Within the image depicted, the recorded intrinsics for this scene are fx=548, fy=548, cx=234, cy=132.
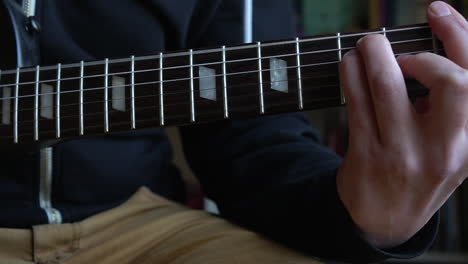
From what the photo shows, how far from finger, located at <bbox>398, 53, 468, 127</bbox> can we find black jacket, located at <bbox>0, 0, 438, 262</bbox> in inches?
6.5

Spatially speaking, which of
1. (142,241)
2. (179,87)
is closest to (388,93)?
(179,87)

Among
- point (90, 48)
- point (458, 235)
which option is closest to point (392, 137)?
point (90, 48)

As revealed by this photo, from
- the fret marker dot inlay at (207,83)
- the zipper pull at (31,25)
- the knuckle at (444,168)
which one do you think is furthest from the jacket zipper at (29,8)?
the knuckle at (444,168)

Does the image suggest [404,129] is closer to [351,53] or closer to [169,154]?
[351,53]

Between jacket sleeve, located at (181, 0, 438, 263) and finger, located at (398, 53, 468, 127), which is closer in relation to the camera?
finger, located at (398, 53, 468, 127)

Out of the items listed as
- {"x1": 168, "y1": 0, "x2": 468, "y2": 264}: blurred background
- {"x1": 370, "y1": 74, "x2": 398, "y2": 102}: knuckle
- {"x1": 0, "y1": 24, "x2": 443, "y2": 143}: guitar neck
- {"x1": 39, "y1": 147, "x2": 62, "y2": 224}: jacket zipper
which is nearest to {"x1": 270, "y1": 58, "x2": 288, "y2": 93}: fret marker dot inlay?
{"x1": 0, "y1": 24, "x2": 443, "y2": 143}: guitar neck

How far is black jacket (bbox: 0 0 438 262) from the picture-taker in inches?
25.7

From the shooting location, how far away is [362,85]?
501 millimetres

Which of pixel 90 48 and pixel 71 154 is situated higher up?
pixel 90 48

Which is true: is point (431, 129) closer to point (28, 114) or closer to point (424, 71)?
point (424, 71)

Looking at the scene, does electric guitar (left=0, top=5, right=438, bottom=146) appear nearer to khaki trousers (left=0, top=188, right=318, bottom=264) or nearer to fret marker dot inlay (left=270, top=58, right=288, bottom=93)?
fret marker dot inlay (left=270, top=58, right=288, bottom=93)

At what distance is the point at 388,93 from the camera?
0.48 metres

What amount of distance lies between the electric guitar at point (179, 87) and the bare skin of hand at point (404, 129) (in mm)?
27

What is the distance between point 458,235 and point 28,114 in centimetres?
127
